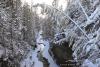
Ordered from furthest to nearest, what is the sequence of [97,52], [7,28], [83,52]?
[7,28]
[83,52]
[97,52]

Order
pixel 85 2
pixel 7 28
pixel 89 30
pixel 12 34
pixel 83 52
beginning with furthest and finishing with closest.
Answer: pixel 12 34, pixel 7 28, pixel 85 2, pixel 89 30, pixel 83 52

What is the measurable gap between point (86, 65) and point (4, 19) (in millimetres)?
10062

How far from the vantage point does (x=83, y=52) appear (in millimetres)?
13023

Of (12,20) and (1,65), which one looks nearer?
(1,65)

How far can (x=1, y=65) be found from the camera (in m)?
19.0

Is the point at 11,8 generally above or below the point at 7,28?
above

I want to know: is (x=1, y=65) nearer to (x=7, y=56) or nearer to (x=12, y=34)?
(x=7, y=56)

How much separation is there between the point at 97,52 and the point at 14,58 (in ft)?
38.1

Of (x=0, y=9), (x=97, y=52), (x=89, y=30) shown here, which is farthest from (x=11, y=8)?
(x=97, y=52)

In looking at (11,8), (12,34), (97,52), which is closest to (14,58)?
(12,34)

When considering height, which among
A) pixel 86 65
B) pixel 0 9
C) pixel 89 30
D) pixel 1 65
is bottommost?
pixel 1 65

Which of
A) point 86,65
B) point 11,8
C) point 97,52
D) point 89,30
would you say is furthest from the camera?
point 11,8

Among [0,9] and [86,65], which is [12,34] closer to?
[0,9]

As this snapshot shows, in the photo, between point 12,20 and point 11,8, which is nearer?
point 12,20
